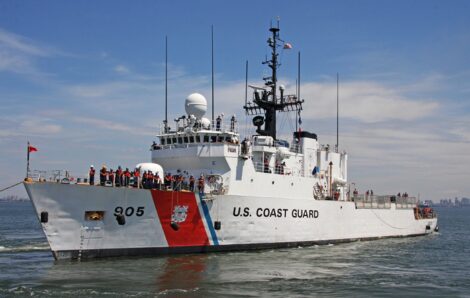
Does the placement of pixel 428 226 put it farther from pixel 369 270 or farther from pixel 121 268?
pixel 121 268

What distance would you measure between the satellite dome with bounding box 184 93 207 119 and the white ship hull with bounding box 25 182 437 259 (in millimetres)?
4643

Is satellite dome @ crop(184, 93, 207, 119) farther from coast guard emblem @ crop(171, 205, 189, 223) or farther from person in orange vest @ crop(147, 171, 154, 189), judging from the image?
coast guard emblem @ crop(171, 205, 189, 223)

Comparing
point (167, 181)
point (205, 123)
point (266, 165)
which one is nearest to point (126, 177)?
point (167, 181)

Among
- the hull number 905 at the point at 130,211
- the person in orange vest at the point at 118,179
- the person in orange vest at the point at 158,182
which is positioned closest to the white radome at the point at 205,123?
the person in orange vest at the point at 158,182

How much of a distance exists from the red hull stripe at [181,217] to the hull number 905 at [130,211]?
25.1 inches

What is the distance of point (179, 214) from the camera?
2059 centimetres

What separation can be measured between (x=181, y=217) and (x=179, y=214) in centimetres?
15

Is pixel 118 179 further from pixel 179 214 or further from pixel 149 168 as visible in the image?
pixel 179 214

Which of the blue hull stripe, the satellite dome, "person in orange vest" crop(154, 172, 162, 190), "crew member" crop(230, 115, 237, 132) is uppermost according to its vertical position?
the satellite dome

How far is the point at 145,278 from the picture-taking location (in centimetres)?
1622

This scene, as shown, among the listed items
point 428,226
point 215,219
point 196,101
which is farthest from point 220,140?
point 428,226

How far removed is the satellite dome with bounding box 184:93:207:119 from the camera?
945 inches

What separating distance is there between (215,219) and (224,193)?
1265 millimetres

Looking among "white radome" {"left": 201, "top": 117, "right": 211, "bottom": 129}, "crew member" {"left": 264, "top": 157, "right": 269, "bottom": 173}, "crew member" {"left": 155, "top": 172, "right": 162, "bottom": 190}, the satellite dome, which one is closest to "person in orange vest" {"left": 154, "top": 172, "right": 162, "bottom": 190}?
"crew member" {"left": 155, "top": 172, "right": 162, "bottom": 190}
